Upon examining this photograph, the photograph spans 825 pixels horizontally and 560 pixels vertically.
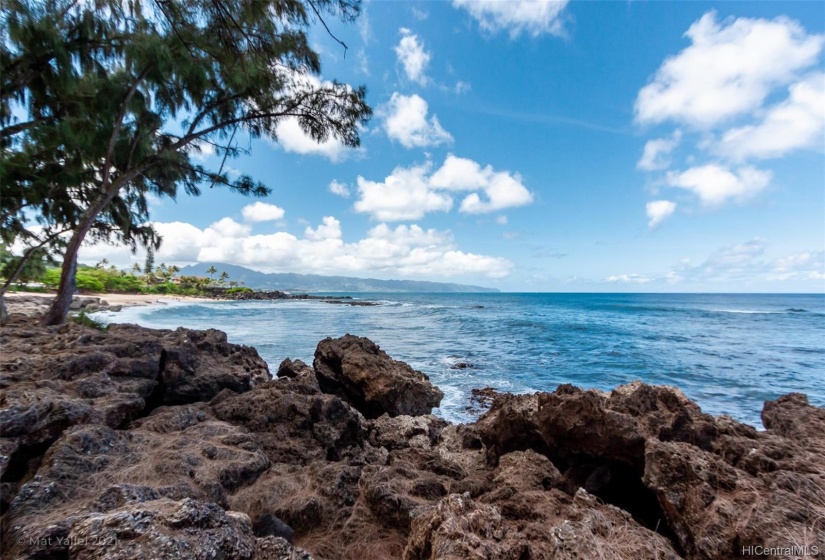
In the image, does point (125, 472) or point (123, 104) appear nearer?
point (125, 472)

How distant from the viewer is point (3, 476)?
2699mm

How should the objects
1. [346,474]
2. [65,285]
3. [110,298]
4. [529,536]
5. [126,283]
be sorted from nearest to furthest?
[529,536] < [346,474] < [65,285] < [110,298] < [126,283]

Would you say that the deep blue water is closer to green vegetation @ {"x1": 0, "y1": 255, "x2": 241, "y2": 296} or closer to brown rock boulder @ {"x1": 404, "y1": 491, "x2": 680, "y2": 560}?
brown rock boulder @ {"x1": 404, "y1": 491, "x2": 680, "y2": 560}

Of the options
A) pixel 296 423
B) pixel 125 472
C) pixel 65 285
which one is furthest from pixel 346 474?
pixel 65 285

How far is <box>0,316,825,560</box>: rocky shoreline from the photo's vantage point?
217 cm

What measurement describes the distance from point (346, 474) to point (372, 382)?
4.51m

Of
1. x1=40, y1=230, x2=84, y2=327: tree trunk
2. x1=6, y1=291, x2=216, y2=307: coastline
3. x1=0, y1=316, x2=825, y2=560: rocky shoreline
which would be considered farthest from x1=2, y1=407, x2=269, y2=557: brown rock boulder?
x1=6, y1=291, x2=216, y2=307: coastline

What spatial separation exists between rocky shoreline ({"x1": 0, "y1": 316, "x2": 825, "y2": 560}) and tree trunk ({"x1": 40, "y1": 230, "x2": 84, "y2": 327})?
2.93 metres

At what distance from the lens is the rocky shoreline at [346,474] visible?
217 centimetres

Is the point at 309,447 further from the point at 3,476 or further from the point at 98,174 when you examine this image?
the point at 98,174

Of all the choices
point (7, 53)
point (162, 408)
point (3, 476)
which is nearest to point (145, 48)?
point (7, 53)

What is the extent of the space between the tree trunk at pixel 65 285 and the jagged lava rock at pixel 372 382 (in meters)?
6.17

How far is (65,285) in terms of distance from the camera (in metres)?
8.73

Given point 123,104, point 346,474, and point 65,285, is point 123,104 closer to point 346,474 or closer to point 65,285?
point 65,285
